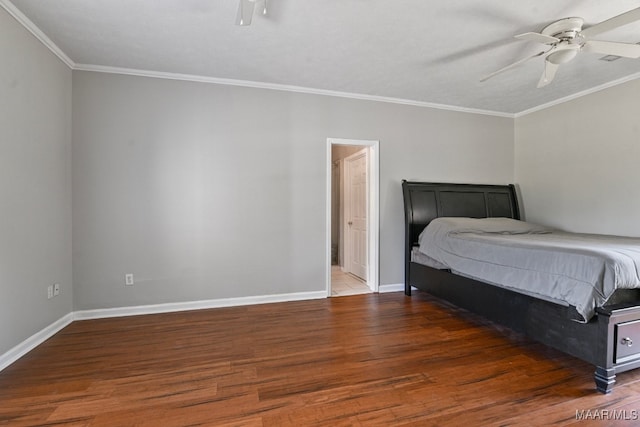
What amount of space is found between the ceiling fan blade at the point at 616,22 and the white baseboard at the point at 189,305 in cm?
344

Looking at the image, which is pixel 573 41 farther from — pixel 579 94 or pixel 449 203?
pixel 449 203

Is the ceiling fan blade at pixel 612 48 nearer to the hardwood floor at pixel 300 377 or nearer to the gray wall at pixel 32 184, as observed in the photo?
the hardwood floor at pixel 300 377

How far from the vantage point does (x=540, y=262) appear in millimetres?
2217

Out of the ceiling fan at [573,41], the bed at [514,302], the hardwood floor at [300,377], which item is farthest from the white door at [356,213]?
the ceiling fan at [573,41]

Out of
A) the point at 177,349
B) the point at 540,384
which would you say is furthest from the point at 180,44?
the point at 540,384

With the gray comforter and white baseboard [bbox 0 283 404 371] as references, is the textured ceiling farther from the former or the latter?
white baseboard [bbox 0 283 404 371]

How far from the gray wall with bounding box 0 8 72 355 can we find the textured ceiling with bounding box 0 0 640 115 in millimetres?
307

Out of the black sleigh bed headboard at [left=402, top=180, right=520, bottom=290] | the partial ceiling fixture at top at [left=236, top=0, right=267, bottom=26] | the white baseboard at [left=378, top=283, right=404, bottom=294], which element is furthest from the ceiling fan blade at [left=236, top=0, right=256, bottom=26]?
the white baseboard at [left=378, top=283, right=404, bottom=294]

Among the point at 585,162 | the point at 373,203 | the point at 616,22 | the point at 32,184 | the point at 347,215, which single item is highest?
the point at 616,22

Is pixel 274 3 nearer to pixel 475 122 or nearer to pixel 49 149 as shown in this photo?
pixel 49 149

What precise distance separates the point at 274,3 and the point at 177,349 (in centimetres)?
280

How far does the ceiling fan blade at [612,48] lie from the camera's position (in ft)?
6.99

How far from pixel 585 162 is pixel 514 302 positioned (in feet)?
8.57
